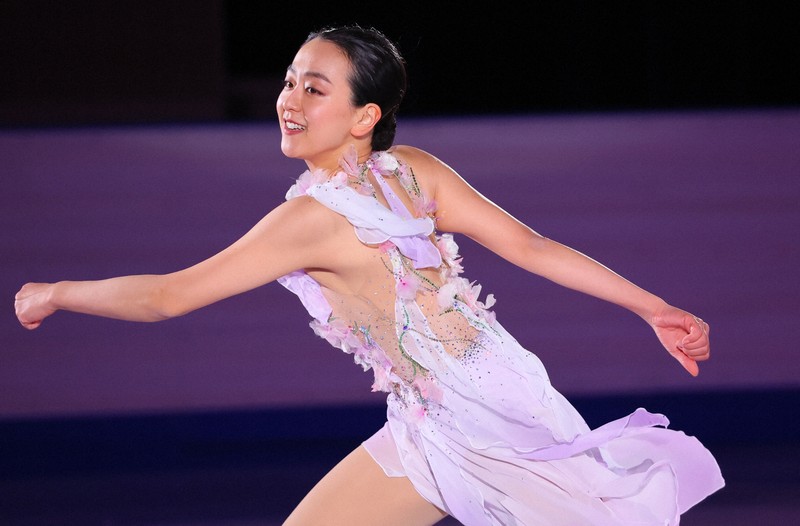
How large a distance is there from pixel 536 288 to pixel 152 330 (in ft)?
5.48

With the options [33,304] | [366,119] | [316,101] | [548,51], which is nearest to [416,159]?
[366,119]

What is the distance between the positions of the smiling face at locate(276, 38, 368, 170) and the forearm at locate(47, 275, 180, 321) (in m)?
0.43

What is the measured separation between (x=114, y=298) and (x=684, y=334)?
3.85 feet

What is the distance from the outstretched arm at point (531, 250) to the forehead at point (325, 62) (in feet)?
0.80

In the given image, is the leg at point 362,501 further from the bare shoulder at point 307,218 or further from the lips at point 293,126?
the lips at point 293,126

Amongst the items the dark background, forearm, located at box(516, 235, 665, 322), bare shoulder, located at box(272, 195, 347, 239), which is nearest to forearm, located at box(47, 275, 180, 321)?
bare shoulder, located at box(272, 195, 347, 239)

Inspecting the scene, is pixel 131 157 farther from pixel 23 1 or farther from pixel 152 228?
pixel 23 1

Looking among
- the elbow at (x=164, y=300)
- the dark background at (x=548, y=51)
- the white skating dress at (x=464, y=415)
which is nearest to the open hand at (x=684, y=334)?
the white skating dress at (x=464, y=415)

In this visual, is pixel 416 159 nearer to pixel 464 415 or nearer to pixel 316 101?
pixel 316 101

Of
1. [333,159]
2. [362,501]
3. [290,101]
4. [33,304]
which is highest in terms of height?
[290,101]

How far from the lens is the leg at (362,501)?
2.29 meters

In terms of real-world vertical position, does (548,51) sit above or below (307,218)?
above

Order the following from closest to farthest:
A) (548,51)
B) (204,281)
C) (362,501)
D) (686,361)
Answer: (204,281)
(362,501)
(686,361)
(548,51)

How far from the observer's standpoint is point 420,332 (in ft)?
7.72
